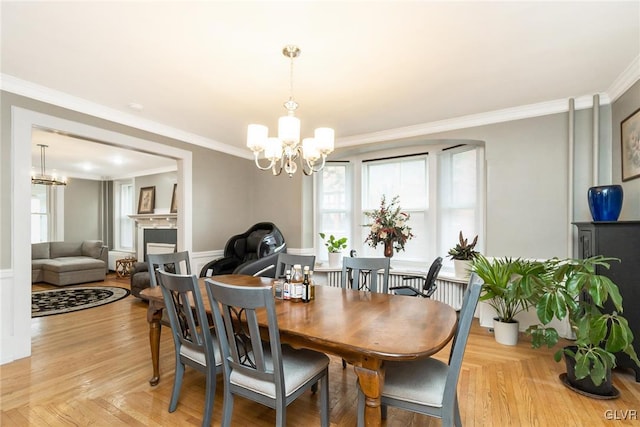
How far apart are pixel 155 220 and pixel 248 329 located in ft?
20.5

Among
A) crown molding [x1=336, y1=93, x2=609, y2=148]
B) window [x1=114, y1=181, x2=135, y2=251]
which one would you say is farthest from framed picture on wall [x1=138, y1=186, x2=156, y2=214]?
crown molding [x1=336, y1=93, x2=609, y2=148]

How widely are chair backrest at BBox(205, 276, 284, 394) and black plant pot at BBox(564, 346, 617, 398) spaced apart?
2225 mm

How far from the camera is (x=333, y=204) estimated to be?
4891mm

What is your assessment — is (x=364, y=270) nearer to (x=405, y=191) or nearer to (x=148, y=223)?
(x=405, y=191)

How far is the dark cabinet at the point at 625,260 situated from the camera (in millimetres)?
2285

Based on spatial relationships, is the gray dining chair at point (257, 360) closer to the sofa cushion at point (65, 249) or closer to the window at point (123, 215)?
the sofa cushion at point (65, 249)

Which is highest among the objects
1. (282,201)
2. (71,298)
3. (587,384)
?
(282,201)

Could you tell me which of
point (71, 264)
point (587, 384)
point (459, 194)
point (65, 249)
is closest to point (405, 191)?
point (459, 194)

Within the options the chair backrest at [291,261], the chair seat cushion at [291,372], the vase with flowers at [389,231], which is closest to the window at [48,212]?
the chair backrest at [291,261]

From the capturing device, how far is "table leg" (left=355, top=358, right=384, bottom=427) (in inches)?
52.9

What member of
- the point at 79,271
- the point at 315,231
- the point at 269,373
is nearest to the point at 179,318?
the point at 269,373

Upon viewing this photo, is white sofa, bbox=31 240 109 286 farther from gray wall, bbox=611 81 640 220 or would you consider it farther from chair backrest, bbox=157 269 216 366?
gray wall, bbox=611 81 640 220

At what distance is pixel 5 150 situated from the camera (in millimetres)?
2680

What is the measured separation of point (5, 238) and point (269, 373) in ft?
9.31
